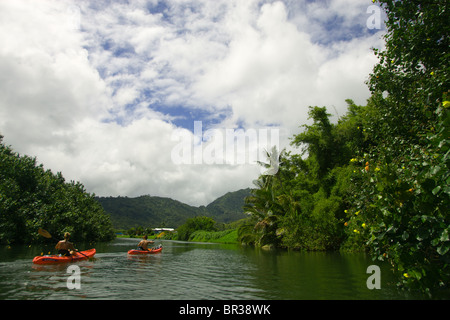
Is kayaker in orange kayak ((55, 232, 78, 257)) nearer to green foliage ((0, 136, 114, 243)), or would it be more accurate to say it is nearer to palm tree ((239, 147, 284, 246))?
green foliage ((0, 136, 114, 243))

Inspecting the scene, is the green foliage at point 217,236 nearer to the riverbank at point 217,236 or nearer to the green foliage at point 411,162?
the riverbank at point 217,236

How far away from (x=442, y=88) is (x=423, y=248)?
456 centimetres

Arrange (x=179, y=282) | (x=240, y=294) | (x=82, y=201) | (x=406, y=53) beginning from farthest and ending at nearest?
(x=82, y=201) → (x=179, y=282) → (x=406, y=53) → (x=240, y=294)

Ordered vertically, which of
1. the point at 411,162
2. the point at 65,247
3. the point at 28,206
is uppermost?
the point at 411,162

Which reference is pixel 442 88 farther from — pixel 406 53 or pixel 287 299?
pixel 287 299

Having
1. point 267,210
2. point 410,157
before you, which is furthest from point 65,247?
point 267,210

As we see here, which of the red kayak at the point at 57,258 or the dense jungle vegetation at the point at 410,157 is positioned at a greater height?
the dense jungle vegetation at the point at 410,157

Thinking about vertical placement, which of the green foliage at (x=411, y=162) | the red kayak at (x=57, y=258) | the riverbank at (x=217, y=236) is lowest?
the riverbank at (x=217, y=236)

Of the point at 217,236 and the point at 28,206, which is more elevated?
the point at 28,206

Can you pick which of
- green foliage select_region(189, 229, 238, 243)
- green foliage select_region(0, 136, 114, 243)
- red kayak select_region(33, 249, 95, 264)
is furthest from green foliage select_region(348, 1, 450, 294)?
green foliage select_region(189, 229, 238, 243)

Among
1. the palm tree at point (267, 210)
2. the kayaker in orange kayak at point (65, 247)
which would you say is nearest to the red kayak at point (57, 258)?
the kayaker in orange kayak at point (65, 247)

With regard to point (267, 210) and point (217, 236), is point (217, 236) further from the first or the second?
point (267, 210)

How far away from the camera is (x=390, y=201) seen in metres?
6.29
